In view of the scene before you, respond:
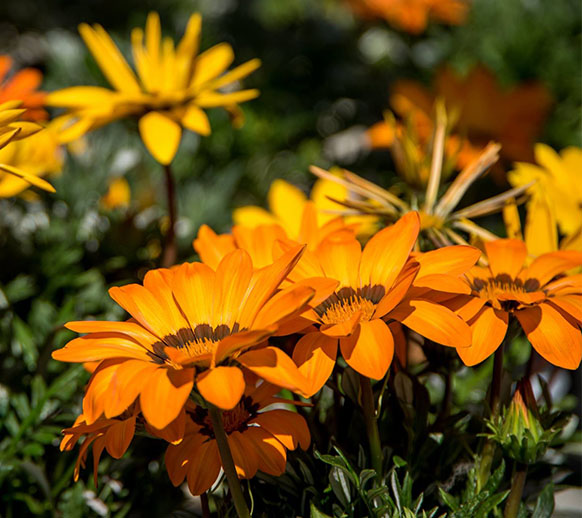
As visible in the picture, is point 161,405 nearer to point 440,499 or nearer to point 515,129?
point 440,499

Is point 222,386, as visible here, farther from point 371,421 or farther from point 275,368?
point 371,421

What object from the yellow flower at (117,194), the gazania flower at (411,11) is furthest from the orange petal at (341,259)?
the gazania flower at (411,11)

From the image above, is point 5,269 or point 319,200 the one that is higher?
point 319,200

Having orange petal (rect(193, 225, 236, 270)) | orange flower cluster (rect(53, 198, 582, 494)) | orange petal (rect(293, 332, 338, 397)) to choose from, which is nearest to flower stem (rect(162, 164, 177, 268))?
orange petal (rect(193, 225, 236, 270))

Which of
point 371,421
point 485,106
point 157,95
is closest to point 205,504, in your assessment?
point 371,421

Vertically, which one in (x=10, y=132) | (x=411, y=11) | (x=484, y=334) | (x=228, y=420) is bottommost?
(x=411, y=11)

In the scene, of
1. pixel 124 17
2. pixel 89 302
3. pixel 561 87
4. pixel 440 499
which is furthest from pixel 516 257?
pixel 124 17

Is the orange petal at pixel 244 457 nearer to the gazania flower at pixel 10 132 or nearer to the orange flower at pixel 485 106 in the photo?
the gazania flower at pixel 10 132
